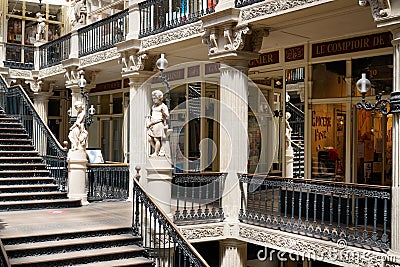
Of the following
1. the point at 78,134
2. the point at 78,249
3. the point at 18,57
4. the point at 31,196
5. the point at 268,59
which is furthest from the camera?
the point at 18,57

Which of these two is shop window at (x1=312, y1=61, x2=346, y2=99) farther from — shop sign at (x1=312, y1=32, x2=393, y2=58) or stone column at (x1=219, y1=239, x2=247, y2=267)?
stone column at (x1=219, y1=239, x2=247, y2=267)

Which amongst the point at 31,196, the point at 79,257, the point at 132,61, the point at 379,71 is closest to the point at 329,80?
the point at 379,71

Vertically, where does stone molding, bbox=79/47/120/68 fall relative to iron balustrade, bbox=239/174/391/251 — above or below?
above

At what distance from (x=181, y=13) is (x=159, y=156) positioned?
12.4 ft

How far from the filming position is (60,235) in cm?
712

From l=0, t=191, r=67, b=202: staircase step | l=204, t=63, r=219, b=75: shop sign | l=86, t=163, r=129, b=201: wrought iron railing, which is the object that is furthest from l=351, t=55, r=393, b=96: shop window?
l=0, t=191, r=67, b=202: staircase step

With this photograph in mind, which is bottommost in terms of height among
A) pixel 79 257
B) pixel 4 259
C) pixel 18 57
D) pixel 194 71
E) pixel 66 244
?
pixel 79 257

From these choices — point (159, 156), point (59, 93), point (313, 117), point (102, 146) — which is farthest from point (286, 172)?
point (59, 93)

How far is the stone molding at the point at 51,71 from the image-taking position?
15.9 metres

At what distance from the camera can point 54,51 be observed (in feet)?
55.6

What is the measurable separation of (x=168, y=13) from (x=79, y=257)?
596cm

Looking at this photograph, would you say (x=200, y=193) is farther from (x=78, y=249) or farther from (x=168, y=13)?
(x=168, y=13)

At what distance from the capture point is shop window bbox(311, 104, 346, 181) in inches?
369

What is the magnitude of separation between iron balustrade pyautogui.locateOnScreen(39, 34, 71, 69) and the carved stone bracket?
10.9 meters
